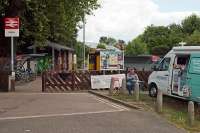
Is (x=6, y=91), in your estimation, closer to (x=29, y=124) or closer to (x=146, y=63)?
(x=29, y=124)

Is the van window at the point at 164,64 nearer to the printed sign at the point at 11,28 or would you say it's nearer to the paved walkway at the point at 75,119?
the paved walkway at the point at 75,119

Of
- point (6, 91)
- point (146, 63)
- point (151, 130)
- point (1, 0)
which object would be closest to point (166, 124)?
point (151, 130)

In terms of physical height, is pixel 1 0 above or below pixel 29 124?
above

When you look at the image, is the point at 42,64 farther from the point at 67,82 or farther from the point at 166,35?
the point at 166,35

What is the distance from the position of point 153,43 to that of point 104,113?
357 ft

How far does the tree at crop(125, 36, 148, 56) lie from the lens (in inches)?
4594

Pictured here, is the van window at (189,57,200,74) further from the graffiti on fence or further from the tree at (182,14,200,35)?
the tree at (182,14,200,35)

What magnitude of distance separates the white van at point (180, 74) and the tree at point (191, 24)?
3639 inches

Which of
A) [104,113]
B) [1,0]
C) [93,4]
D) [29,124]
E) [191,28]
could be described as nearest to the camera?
[29,124]

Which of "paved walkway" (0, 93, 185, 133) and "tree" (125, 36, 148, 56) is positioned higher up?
"tree" (125, 36, 148, 56)

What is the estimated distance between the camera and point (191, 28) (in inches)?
4530

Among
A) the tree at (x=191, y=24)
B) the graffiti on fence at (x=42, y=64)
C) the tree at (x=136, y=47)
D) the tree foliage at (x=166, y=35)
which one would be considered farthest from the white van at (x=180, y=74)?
the tree at (x=191, y=24)

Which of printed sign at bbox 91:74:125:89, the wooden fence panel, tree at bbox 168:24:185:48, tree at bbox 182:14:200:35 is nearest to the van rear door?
printed sign at bbox 91:74:125:89

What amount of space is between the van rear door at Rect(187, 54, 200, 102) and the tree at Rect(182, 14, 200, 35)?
96.2m
